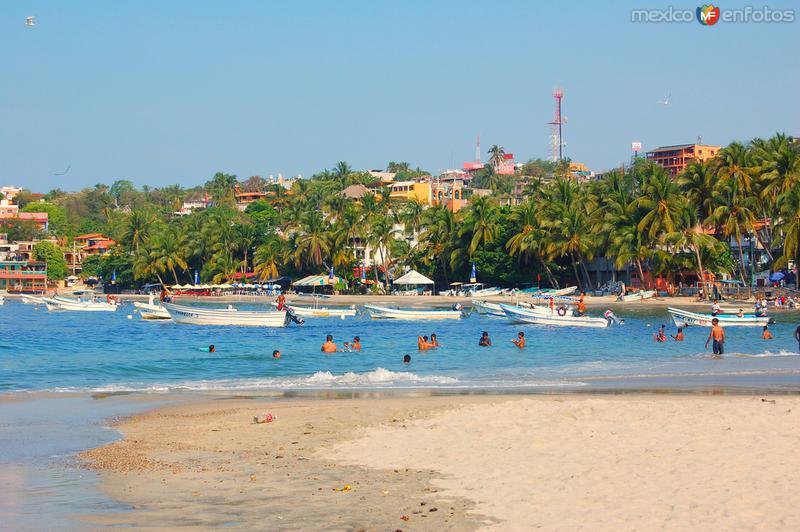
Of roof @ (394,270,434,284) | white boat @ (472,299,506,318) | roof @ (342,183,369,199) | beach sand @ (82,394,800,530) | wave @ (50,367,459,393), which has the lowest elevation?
wave @ (50,367,459,393)

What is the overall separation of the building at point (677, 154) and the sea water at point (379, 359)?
110249 mm

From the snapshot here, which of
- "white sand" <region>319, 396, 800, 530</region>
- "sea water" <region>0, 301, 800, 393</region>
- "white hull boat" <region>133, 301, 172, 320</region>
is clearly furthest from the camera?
"white hull boat" <region>133, 301, 172, 320</region>

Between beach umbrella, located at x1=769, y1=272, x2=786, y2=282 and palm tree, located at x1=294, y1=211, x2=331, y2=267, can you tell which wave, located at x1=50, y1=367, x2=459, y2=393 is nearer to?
beach umbrella, located at x1=769, y1=272, x2=786, y2=282

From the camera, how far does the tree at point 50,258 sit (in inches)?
5256

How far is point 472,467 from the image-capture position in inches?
484

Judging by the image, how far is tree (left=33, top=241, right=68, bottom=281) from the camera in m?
134

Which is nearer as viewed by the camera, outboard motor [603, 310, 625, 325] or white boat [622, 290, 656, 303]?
outboard motor [603, 310, 625, 325]

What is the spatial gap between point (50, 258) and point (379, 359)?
113555mm

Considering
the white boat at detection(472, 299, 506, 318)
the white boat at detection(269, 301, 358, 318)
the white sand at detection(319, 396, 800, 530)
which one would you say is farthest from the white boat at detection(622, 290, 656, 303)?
the white sand at detection(319, 396, 800, 530)

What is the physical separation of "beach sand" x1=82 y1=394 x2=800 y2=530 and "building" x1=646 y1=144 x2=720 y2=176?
147639 mm

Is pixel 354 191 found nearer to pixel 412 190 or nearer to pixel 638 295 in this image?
pixel 412 190

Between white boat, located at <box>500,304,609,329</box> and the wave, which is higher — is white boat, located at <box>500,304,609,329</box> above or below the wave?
above

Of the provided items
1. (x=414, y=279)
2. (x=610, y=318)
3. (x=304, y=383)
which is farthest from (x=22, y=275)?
(x=304, y=383)

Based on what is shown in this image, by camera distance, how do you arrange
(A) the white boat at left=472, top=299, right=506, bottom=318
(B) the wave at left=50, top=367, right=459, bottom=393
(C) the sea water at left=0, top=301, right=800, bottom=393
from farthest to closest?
1. (A) the white boat at left=472, top=299, right=506, bottom=318
2. (C) the sea water at left=0, top=301, right=800, bottom=393
3. (B) the wave at left=50, top=367, right=459, bottom=393
